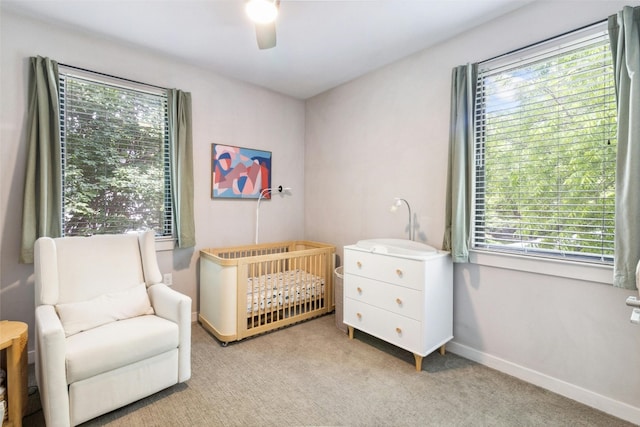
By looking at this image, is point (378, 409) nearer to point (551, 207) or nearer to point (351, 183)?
point (551, 207)

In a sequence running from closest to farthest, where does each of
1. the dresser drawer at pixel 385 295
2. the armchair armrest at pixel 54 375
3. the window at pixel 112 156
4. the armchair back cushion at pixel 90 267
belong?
the armchair armrest at pixel 54 375 → the armchair back cushion at pixel 90 267 → the dresser drawer at pixel 385 295 → the window at pixel 112 156

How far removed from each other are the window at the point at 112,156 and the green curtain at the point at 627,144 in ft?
11.1

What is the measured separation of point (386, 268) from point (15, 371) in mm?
2288

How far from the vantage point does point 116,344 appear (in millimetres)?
1680

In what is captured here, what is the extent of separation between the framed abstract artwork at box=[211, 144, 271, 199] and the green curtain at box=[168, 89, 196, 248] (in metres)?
0.30

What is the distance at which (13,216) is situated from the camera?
224cm

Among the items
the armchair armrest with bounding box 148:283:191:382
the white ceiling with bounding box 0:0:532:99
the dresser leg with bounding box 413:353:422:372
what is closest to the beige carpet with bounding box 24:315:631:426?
the dresser leg with bounding box 413:353:422:372

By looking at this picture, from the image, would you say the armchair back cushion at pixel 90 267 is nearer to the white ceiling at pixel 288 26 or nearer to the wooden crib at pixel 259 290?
the wooden crib at pixel 259 290

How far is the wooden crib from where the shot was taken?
8.49ft

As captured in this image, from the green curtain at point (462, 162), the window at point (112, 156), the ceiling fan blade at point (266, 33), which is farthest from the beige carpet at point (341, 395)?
the ceiling fan blade at point (266, 33)

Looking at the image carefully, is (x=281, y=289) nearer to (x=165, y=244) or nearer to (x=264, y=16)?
(x=165, y=244)

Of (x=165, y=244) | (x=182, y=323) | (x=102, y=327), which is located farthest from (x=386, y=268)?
(x=165, y=244)

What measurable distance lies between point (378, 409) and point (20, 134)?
3144 millimetres

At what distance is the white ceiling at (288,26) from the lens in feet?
6.92
